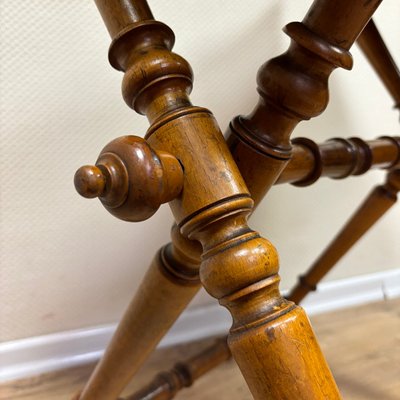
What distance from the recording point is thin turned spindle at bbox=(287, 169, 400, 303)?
70cm

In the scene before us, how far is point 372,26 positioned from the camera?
2.06 ft

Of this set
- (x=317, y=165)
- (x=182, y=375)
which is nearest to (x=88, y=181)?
(x=317, y=165)

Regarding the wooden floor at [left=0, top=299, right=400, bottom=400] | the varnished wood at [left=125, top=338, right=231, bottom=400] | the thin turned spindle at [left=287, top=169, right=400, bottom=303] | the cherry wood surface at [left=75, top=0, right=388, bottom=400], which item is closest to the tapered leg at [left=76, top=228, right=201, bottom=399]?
the cherry wood surface at [left=75, top=0, right=388, bottom=400]

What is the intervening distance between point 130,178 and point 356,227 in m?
0.52

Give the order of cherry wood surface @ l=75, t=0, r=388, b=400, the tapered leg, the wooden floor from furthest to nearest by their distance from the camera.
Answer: the wooden floor < the tapered leg < cherry wood surface @ l=75, t=0, r=388, b=400

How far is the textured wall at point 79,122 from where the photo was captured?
69cm

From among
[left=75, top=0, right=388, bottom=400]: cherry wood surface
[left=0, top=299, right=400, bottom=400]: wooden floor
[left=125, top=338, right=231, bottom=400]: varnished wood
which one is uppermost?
[left=75, top=0, right=388, bottom=400]: cherry wood surface

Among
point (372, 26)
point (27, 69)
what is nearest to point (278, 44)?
point (372, 26)

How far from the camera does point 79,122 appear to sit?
73cm

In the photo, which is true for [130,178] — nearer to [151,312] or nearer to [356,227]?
[151,312]

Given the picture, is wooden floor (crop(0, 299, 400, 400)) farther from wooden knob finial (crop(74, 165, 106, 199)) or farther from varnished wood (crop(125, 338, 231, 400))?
wooden knob finial (crop(74, 165, 106, 199))

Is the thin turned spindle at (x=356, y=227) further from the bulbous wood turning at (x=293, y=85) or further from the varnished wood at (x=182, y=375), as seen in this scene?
the bulbous wood turning at (x=293, y=85)

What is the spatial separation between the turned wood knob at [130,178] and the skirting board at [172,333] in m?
0.58

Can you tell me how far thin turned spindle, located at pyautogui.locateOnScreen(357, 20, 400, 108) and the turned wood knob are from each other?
46 centimetres
